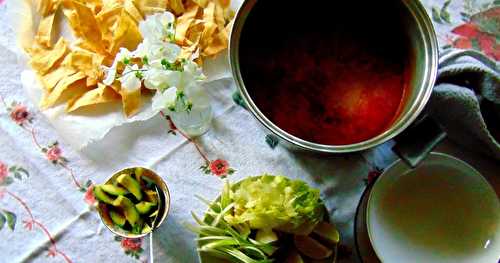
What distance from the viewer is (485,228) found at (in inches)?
31.7

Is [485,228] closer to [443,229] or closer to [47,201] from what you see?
[443,229]

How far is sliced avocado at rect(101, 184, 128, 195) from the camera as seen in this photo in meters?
0.78

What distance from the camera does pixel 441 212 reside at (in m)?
0.82

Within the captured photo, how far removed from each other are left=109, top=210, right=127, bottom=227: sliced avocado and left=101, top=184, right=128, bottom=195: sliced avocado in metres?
0.03

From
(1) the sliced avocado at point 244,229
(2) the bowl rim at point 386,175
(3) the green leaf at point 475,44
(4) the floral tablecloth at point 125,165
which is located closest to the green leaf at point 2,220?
(4) the floral tablecloth at point 125,165

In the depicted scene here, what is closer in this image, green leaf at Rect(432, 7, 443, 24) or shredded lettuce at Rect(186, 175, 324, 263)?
shredded lettuce at Rect(186, 175, 324, 263)

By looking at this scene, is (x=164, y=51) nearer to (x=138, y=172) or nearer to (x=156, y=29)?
(x=156, y=29)

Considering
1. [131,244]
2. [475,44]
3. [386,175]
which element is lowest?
[131,244]

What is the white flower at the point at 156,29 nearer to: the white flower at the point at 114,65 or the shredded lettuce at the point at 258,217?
the white flower at the point at 114,65

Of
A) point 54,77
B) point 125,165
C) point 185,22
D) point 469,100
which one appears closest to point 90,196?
point 125,165

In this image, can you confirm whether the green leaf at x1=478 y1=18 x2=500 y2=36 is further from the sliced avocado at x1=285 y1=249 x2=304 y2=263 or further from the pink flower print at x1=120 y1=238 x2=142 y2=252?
the pink flower print at x1=120 y1=238 x2=142 y2=252

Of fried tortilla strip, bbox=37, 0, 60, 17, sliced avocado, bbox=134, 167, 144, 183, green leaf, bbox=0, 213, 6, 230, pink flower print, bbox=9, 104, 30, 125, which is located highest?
fried tortilla strip, bbox=37, 0, 60, 17

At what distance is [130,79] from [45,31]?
168 millimetres

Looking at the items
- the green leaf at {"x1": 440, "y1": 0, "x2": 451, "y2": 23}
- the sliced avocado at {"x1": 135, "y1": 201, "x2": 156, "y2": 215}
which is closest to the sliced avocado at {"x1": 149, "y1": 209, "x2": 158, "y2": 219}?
the sliced avocado at {"x1": 135, "y1": 201, "x2": 156, "y2": 215}
